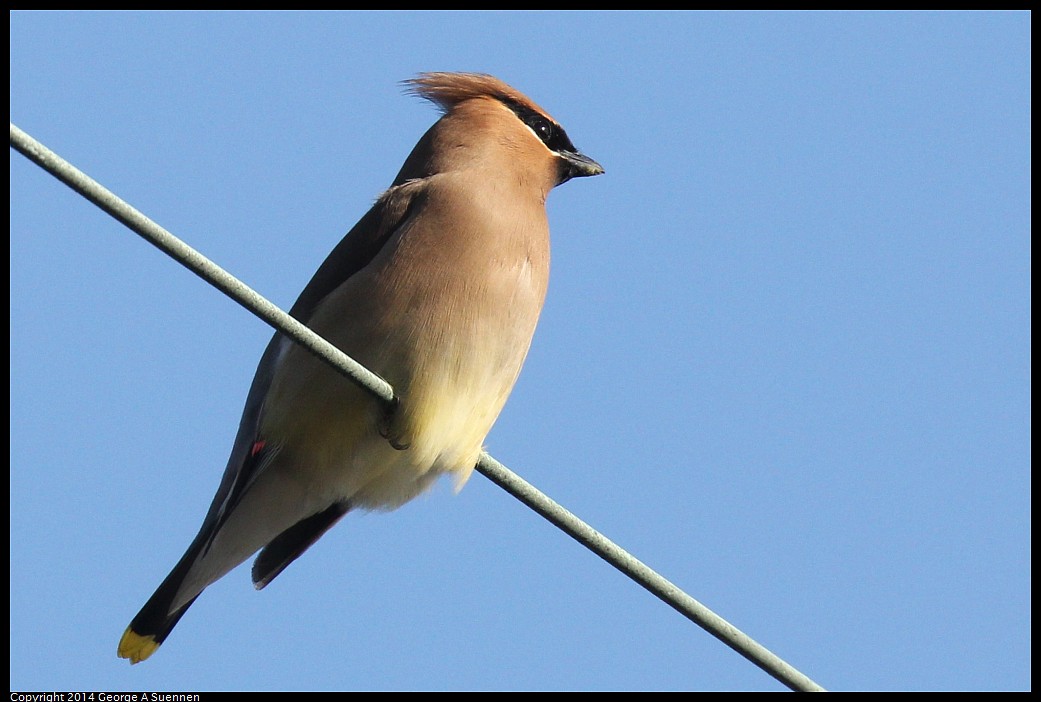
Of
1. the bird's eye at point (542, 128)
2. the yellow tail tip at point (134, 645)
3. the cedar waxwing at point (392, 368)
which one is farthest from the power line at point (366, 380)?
the bird's eye at point (542, 128)

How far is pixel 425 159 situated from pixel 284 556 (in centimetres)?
165

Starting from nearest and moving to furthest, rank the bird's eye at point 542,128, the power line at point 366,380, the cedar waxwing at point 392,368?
the power line at point 366,380, the cedar waxwing at point 392,368, the bird's eye at point 542,128

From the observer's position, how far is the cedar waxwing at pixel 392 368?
472 centimetres

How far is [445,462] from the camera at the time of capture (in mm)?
4879

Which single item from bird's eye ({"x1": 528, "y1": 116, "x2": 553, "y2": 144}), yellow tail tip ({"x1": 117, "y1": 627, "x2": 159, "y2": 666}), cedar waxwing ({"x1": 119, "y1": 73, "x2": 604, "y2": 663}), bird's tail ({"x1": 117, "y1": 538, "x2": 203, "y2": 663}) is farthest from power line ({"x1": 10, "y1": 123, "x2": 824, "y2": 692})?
bird's eye ({"x1": 528, "y1": 116, "x2": 553, "y2": 144})

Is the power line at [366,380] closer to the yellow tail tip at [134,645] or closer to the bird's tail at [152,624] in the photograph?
the bird's tail at [152,624]

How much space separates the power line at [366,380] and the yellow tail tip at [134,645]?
6.02 ft

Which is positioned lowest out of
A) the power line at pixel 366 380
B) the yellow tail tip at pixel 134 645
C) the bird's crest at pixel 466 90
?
the yellow tail tip at pixel 134 645

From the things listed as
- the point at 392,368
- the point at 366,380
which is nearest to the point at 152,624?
the point at 392,368

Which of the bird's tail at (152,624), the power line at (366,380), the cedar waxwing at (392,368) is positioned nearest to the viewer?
the power line at (366,380)

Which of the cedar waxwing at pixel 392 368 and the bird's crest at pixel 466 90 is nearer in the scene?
the cedar waxwing at pixel 392 368

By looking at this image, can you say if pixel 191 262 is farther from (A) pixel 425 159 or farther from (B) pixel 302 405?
(A) pixel 425 159

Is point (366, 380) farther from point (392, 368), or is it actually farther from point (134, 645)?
point (134, 645)

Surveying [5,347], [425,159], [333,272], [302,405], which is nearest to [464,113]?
[425,159]
